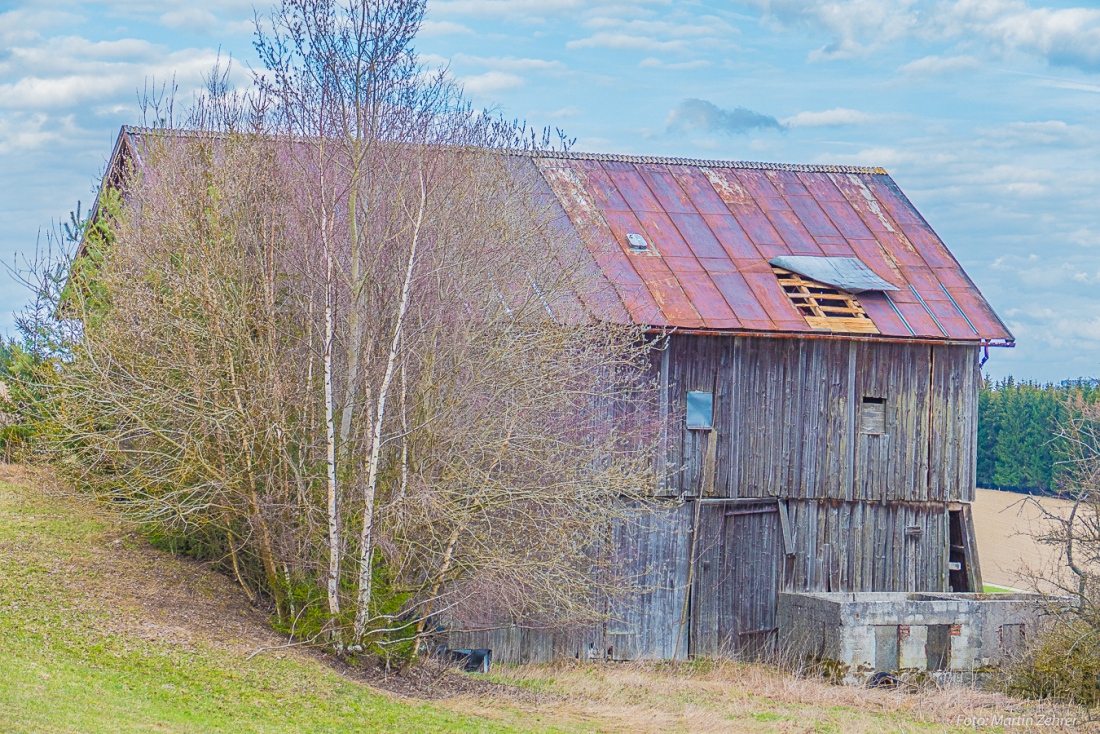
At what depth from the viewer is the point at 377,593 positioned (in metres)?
16.2

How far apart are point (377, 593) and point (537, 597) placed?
285 cm

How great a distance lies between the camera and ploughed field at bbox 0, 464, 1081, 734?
40.3 feet

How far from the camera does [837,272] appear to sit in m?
24.1

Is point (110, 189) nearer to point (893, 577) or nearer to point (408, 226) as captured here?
point (408, 226)

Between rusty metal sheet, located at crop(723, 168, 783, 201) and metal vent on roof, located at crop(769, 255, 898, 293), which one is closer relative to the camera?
metal vent on roof, located at crop(769, 255, 898, 293)

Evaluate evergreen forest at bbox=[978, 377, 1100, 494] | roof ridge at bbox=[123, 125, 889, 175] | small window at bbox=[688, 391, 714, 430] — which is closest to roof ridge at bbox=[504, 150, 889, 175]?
roof ridge at bbox=[123, 125, 889, 175]

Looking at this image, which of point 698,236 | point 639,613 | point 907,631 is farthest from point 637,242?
point 907,631

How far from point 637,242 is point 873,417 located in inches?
238

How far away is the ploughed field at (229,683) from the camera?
12.3 meters

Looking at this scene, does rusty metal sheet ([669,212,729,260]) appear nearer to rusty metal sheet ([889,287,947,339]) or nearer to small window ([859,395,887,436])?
rusty metal sheet ([889,287,947,339])

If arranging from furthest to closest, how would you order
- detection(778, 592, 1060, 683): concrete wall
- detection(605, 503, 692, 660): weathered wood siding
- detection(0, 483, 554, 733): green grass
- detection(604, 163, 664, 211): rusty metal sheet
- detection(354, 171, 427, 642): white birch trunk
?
detection(604, 163, 664, 211): rusty metal sheet, detection(605, 503, 692, 660): weathered wood siding, detection(778, 592, 1060, 683): concrete wall, detection(354, 171, 427, 642): white birch trunk, detection(0, 483, 554, 733): green grass

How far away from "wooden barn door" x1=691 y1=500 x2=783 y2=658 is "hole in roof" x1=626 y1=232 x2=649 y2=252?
5.48 metres

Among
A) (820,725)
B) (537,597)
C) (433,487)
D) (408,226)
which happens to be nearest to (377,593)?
(433,487)

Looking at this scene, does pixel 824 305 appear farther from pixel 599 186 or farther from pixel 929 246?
pixel 599 186
